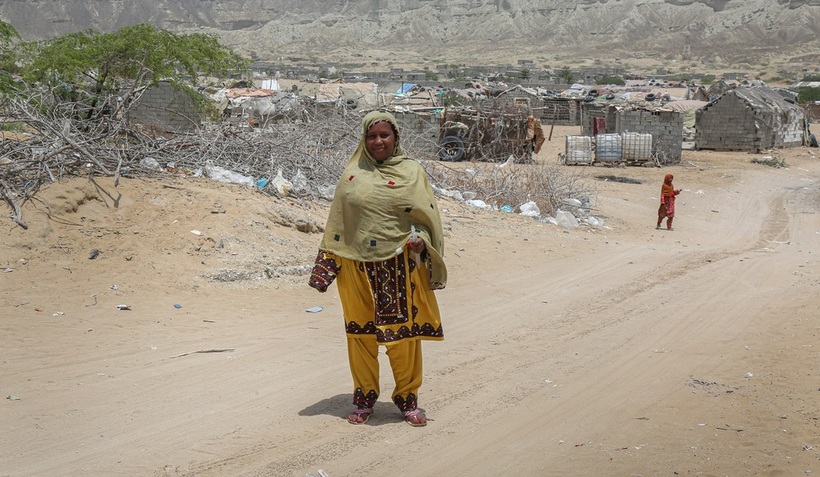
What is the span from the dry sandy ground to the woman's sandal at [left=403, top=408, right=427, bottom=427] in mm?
52

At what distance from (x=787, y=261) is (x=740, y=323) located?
152 inches

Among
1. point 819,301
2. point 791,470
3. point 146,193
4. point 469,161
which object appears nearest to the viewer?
point 791,470

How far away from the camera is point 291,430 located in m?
4.85

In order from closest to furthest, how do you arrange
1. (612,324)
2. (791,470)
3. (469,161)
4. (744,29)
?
(791,470) → (612,324) → (469,161) → (744,29)

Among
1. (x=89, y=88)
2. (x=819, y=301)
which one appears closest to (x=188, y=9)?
(x=89, y=88)

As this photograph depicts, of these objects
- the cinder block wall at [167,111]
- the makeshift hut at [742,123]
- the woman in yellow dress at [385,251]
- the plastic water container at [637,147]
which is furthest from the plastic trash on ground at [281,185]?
the makeshift hut at [742,123]

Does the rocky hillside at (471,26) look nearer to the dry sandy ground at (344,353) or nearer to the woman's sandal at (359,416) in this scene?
the dry sandy ground at (344,353)

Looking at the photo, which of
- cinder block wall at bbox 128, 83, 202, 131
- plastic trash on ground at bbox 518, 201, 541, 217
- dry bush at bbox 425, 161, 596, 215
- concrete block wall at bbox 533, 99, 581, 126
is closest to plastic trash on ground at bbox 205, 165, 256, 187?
cinder block wall at bbox 128, 83, 202, 131

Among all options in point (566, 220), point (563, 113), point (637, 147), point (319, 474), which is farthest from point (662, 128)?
point (319, 474)

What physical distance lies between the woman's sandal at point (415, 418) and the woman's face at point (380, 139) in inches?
53.0

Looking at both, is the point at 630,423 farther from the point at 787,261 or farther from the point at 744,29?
the point at 744,29

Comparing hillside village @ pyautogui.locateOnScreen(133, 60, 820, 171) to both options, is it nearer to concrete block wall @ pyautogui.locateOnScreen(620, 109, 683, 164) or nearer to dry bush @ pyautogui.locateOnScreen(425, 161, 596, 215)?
concrete block wall @ pyautogui.locateOnScreen(620, 109, 683, 164)

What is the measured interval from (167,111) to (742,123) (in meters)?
17.4

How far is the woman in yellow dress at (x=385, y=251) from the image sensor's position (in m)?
4.66
